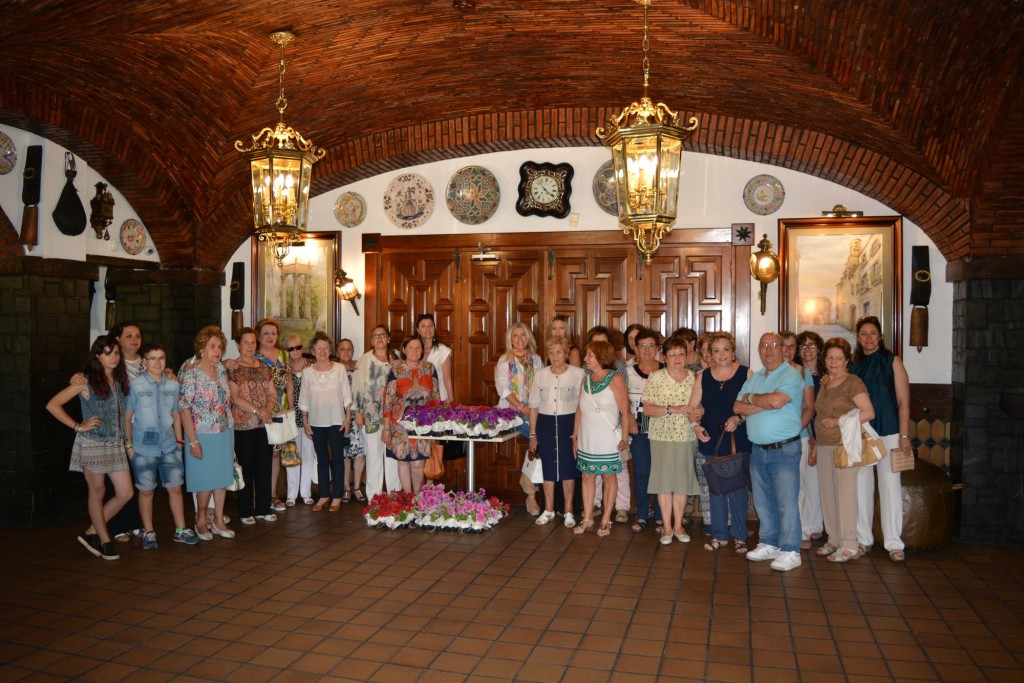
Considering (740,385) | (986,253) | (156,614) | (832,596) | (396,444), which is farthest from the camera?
(396,444)

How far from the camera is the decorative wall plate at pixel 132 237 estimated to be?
828cm

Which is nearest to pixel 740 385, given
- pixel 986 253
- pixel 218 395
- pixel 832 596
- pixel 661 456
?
pixel 661 456

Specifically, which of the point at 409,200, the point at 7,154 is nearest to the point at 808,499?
the point at 409,200

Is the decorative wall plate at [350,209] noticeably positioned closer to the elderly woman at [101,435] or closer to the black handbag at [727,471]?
the elderly woman at [101,435]

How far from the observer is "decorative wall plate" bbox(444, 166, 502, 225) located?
8570 millimetres

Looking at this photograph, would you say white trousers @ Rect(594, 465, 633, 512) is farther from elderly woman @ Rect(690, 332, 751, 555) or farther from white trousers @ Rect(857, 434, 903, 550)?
white trousers @ Rect(857, 434, 903, 550)

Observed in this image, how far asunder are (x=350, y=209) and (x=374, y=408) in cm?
263

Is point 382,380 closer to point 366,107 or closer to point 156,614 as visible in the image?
point 366,107

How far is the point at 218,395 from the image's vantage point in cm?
649

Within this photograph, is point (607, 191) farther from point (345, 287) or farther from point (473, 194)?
point (345, 287)

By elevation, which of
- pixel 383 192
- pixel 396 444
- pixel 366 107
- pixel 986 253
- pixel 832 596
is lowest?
pixel 832 596

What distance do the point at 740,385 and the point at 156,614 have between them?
4.38 meters

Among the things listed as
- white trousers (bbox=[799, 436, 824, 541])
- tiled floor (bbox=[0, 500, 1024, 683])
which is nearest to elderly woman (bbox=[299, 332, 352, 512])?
tiled floor (bbox=[0, 500, 1024, 683])

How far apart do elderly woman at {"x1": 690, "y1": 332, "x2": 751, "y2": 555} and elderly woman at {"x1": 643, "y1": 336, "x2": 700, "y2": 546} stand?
0.43ft
